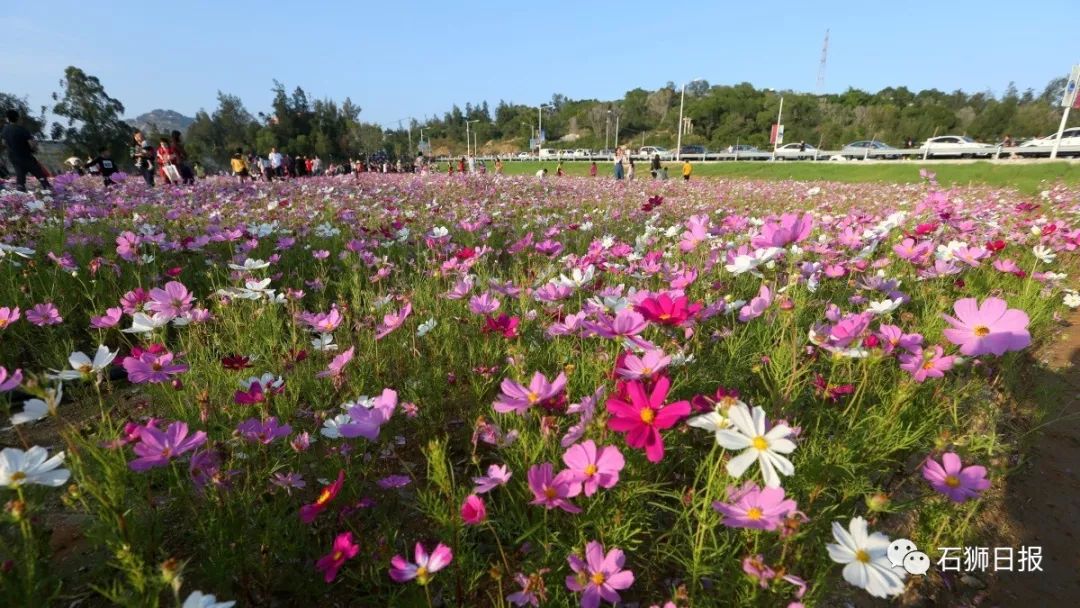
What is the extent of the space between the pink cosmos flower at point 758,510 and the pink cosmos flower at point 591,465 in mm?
198

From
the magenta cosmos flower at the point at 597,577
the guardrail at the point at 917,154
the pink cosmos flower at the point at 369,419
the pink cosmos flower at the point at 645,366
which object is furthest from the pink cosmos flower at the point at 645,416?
the guardrail at the point at 917,154

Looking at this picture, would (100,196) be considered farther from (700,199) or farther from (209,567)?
(700,199)

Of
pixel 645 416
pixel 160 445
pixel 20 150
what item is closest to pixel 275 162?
pixel 20 150

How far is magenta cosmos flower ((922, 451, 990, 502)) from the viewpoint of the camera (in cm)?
103

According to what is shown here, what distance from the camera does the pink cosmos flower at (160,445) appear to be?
97 centimetres

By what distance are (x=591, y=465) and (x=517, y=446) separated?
0.38 meters

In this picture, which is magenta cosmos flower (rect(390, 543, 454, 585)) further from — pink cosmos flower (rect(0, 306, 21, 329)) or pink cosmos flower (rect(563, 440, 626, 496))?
pink cosmos flower (rect(0, 306, 21, 329))

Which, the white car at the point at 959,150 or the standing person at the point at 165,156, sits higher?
the white car at the point at 959,150

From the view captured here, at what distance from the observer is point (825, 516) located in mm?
1244

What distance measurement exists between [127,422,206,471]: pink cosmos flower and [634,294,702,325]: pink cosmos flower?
100cm

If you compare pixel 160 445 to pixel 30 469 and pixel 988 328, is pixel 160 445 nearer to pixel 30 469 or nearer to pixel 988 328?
pixel 30 469

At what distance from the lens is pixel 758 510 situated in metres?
0.91

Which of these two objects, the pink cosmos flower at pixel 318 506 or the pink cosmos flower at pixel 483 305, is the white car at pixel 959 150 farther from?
the pink cosmos flower at pixel 318 506

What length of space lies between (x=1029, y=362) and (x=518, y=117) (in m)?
117
